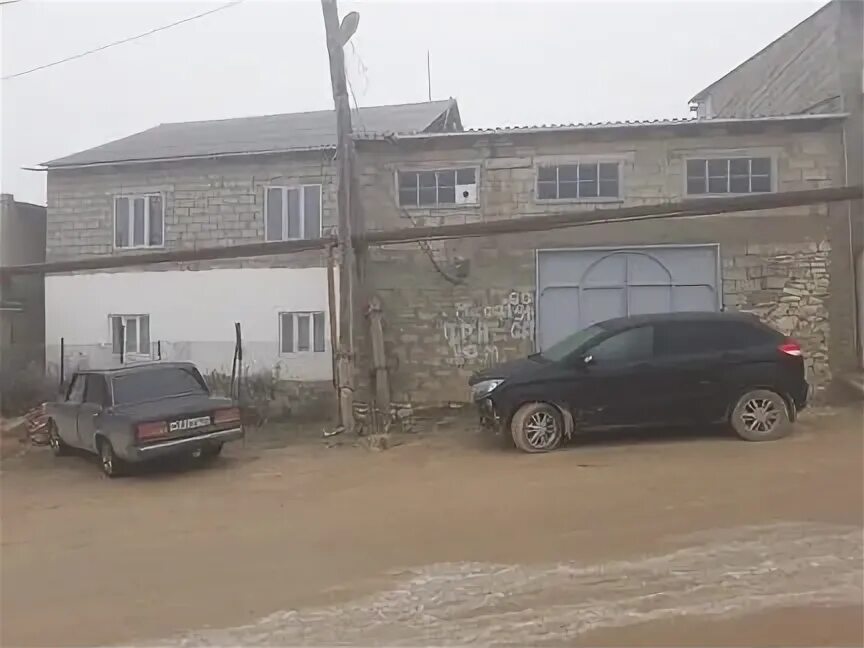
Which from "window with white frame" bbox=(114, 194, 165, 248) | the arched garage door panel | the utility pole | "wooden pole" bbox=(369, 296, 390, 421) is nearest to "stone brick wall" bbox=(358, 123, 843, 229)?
the arched garage door panel

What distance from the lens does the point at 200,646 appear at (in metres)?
4.55

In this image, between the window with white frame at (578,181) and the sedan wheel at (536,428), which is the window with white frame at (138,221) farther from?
the sedan wheel at (536,428)

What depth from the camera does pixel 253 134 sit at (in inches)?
725

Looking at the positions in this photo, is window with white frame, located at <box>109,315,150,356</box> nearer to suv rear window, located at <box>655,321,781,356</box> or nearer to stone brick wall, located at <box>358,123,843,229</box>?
stone brick wall, located at <box>358,123,843,229</box>

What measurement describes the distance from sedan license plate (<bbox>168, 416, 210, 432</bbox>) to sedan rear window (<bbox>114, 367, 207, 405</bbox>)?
786 mm

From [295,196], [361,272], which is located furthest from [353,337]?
[295,196]

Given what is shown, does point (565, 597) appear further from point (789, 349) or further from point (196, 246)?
point (196, 246)

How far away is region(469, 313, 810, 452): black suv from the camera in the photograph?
10.6 meters

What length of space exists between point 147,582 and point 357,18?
933 centimetres

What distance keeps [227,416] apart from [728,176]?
31.4 feet

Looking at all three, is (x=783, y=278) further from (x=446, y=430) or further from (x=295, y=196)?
(x=295, y=196)

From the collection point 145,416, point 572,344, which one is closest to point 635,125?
point 572,344

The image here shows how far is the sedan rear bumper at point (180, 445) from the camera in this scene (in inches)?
391

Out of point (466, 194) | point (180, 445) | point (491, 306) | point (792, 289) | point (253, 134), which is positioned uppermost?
point (253, 134)
